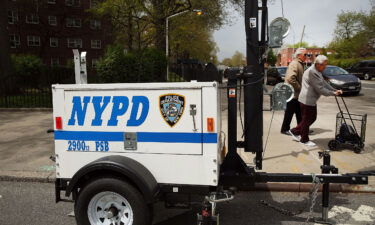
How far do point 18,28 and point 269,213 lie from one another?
1948 inches

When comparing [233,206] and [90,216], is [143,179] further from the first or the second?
[233,206]

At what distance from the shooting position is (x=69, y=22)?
159 feet

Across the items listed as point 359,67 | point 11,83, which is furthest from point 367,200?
point 359,67

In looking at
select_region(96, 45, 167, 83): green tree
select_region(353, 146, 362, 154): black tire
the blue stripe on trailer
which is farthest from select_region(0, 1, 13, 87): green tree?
select_region(353, 146, 362, 154): black tire

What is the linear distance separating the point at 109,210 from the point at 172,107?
130 centimetres

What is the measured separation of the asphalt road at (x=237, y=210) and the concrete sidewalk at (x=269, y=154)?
1.30 ft

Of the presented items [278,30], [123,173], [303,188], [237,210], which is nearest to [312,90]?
[303,188]

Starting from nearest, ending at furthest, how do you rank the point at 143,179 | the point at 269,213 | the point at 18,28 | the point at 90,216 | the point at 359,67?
1. the point at 143,179
2. the point at 90,216
3. the point at 269,213
4. the point at 359,67
5. the point at 18,28

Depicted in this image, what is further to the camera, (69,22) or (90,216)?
(69,22)

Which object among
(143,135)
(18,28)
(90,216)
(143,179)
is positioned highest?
(18,28)

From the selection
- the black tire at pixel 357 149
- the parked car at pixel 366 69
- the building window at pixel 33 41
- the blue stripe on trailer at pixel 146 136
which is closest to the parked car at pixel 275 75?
the parked car at pixel 366 69

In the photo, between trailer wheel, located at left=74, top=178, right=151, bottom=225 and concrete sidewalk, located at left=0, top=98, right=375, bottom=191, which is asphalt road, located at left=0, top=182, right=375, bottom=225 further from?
trailer wheel, located at left=74, top=178, right=151, bottom=225

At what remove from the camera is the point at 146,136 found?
328 cm

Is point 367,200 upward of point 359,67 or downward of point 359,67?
downward
